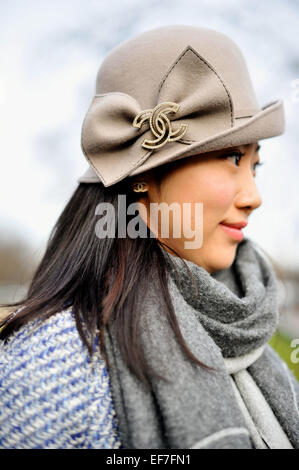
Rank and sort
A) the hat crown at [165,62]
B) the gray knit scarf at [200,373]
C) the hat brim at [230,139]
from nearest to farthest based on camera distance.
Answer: the gray knit scarf at [200,373] → the hat brim at [230,139] → the hat crown at [165,62]

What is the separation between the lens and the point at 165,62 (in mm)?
1176

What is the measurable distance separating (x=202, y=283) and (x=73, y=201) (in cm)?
55

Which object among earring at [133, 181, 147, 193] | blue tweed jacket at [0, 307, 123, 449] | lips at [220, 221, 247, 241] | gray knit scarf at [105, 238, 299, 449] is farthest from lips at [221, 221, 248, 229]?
blue tweed jacket at [0, 307, 123, 449]

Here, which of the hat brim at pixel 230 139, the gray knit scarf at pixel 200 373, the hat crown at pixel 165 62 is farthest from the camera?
the hat crown at pixel 165 62

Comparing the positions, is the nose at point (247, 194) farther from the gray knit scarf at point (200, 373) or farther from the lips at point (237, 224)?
the gray knit scarf at point (200, 373)

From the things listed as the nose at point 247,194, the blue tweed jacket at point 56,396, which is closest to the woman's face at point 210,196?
the nose at point 247,194

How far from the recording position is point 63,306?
3.48 feet

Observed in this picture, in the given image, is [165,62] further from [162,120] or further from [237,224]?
[237,224]

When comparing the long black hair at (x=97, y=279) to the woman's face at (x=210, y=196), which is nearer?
the long black hair at (x=97, y=279)

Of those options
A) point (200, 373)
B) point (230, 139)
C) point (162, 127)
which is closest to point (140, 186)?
point (162, 127)

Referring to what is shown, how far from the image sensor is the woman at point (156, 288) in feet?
3.03

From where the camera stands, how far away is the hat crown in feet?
3.87

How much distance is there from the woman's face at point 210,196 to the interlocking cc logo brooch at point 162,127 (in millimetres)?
84

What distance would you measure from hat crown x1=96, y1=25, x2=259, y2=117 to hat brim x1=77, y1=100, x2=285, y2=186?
7 centimetres
